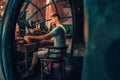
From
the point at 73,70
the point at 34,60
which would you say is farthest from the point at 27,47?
the point at 73,70

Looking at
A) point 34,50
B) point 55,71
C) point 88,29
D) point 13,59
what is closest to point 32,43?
point 34,50

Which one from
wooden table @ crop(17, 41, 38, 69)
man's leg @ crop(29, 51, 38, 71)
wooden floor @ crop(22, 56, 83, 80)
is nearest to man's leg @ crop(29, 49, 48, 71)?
man's leg @ crop(29, 51, 38, 71)

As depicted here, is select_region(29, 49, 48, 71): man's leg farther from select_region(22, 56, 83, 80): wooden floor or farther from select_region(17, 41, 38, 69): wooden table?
select_region(22, 56, 83, 80): wooden floor

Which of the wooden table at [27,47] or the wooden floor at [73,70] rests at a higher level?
the wooden table at [27,47]

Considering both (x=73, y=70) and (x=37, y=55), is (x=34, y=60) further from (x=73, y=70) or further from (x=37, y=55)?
(x=73, y=70)

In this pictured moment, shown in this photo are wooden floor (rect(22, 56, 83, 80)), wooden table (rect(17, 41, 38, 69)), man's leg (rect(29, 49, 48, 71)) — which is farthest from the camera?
wooden table (rect(17, 41, 38, 69))

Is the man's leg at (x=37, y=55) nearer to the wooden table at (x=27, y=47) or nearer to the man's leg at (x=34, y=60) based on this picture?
the man's leg at (x=34, y=60)

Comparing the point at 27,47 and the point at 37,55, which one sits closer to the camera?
the point at 27,47

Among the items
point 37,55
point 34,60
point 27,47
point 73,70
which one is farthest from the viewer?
point 34,60

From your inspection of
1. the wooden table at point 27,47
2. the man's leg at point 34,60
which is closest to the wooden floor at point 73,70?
the man's leg at point 34,60

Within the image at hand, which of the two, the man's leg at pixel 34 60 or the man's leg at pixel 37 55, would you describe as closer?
the man's leg at pixel 37 55

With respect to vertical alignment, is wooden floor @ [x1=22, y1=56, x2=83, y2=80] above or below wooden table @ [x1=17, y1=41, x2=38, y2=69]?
below

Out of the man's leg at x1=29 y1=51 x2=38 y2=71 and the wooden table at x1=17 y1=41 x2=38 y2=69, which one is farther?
the man's leg at x1=29 y1=51 x2=38 y2=71

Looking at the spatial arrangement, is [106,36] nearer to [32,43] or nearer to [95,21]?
[95,21]
